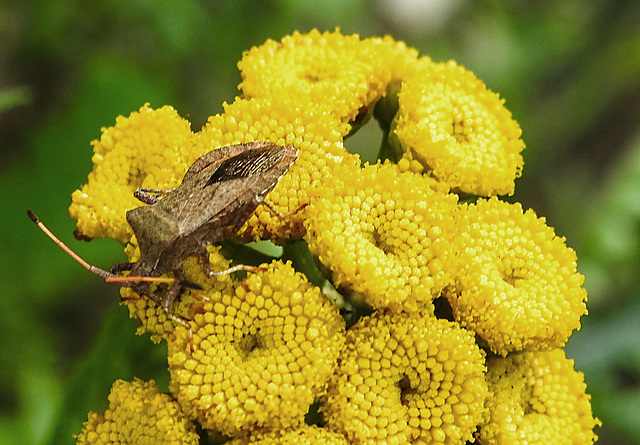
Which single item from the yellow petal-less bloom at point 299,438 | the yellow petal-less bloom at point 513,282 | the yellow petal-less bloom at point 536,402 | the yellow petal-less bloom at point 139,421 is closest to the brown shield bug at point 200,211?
the yellow petal-less bloom at point 139,421

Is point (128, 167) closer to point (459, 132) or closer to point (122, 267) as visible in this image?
point (122, 267)

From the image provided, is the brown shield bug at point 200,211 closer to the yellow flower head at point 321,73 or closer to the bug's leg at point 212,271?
the bug's leg at point 212,271

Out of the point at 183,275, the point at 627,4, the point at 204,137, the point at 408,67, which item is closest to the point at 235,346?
the point at 183,275

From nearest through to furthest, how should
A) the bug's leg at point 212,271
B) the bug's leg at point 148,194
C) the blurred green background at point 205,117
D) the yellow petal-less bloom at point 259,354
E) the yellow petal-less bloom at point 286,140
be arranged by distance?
the yellow petal-less bloom at point 259,354
the bug's leg at point 212,271
the yellow petal-less bloom at point 286,140
the bug's leg at point 148,194
the blurred green background at point 205,117

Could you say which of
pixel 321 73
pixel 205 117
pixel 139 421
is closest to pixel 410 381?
pixel 139 421

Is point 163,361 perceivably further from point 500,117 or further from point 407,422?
point 500,117
